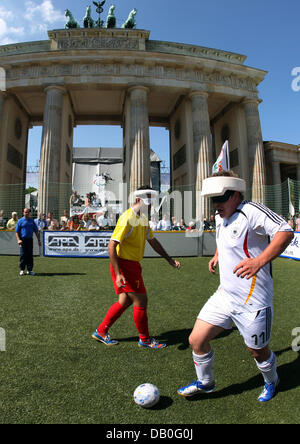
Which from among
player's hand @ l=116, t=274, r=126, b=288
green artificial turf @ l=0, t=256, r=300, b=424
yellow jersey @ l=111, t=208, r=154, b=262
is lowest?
green artificial turf @ l=0, t=256, r=300, b=424

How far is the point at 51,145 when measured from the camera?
22969 mm

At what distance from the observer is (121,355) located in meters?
3.20

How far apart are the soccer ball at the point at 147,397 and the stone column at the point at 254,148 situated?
23.8m

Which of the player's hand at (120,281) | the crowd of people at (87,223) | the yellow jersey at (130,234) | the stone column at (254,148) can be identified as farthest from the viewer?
the stone column at (254,148)

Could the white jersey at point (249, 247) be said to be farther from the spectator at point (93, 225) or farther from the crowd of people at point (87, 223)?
the spectator at point (93, 225)

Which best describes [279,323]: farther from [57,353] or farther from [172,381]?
[57,353]

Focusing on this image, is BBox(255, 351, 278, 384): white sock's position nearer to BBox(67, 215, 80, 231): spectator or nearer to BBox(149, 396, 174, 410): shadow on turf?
BBox(149, 396, 174, 410): shadow on turf

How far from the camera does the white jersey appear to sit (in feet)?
7.23

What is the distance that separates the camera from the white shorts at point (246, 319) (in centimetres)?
220

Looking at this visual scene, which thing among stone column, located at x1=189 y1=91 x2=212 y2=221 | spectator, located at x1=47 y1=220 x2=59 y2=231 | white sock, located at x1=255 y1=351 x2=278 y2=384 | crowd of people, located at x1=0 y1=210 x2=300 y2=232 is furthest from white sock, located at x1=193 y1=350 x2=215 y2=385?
stone column, located at x1=189 y1=91 x2=212 y2=221

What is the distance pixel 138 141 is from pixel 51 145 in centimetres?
733

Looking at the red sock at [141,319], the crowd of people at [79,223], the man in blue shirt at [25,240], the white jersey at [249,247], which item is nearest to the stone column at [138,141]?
the crowd of people at [79,223]
